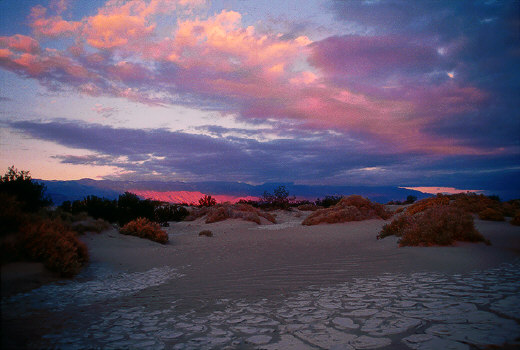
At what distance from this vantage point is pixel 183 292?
4379 mm

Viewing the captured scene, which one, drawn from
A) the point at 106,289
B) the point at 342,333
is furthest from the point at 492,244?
the point at 106,289

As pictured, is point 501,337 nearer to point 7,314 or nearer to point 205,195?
point 7,314

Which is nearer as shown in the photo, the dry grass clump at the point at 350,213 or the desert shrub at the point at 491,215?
the desert shrub at the point at 491,215

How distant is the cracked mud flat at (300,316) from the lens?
100 inches

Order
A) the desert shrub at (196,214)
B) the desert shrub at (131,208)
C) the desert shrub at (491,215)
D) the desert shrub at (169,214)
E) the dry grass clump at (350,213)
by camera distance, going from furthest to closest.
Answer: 1. the desert shrub at (196,214)
2. the desert shrub at (169,214)
3. the dry grass clump at (350,213)
4. the desert shrub at (131,208)
5. the desert shrub at (491,215)

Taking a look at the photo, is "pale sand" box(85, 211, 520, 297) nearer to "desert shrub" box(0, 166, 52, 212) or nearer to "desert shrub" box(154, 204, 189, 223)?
"desert shrub" box(0, 166, 52, 212)

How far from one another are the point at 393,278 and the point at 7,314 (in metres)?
4.68

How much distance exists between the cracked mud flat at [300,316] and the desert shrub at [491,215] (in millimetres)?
8793

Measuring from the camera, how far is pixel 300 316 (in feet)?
10.6

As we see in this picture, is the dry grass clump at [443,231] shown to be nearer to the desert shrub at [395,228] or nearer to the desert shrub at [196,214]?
the desert shrub at [395,228]

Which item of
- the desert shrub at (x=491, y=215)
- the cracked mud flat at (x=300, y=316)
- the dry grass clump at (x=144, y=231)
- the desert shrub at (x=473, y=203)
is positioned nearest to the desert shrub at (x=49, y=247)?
the cracked mud flat at (x=300, y=316)

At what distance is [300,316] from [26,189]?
15.8 feet

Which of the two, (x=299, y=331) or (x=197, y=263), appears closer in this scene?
(x=299, y=331)

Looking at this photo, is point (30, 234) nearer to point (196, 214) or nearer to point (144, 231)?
point (144, 231)
